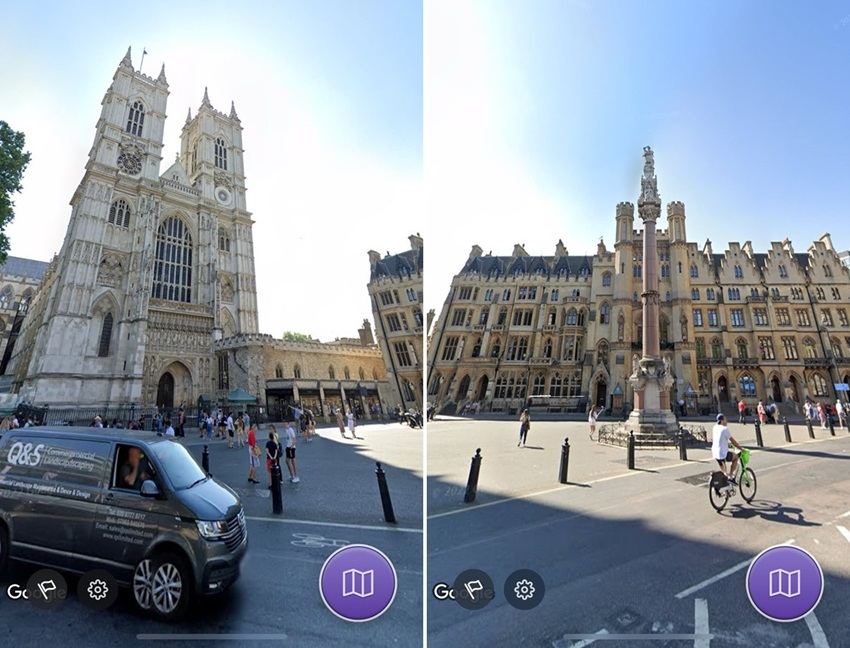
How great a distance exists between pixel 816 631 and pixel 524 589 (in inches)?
64.9

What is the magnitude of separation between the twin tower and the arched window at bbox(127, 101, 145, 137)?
77mm

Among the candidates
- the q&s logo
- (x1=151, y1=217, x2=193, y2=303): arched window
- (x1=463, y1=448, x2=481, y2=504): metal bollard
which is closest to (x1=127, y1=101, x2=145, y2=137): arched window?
(x1=151, y1=217, x2=193, y2=303): arched window

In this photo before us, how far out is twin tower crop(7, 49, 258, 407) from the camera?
27.2m

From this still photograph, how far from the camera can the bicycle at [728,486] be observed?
4062 millimetres

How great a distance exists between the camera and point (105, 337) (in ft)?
95.5

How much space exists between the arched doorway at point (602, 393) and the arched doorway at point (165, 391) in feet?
96.0

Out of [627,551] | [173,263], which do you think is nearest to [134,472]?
[627,551]

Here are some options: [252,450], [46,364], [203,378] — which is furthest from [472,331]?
[46,364]

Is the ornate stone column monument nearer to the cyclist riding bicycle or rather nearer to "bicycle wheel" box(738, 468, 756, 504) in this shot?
the cyclist riding bicycle

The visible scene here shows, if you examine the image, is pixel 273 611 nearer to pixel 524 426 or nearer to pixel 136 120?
pixel 524 426

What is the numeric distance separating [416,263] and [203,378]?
33.0 meters

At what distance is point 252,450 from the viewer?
820 cm

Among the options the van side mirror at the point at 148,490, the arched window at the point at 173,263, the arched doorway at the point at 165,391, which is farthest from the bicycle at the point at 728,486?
the arched window at the point at 173,263

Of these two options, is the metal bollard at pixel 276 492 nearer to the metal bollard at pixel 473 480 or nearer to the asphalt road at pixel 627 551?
the asphalt road at pixel 627 551
